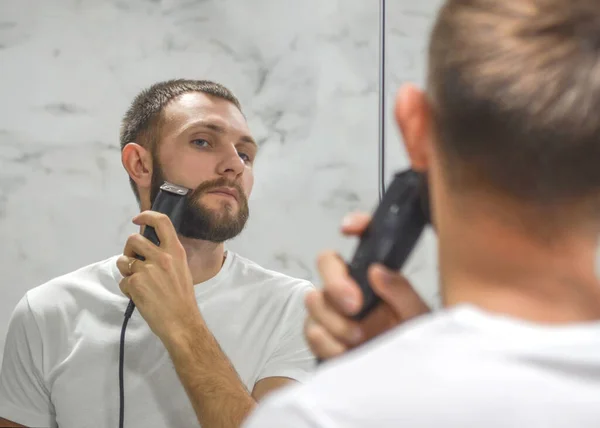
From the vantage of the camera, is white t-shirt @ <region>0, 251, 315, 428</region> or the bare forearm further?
white t-shirt @ <region>0, 251, 315, 428</region>

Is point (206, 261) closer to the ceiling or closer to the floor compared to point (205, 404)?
closer to the ceiling

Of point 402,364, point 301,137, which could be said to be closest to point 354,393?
point 402,364

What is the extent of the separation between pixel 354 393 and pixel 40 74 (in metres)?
1.16

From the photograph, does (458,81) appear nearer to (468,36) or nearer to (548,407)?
(468,36)

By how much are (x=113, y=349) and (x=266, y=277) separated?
0.27 meters

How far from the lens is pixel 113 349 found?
4.12 feet

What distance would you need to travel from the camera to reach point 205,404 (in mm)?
1116

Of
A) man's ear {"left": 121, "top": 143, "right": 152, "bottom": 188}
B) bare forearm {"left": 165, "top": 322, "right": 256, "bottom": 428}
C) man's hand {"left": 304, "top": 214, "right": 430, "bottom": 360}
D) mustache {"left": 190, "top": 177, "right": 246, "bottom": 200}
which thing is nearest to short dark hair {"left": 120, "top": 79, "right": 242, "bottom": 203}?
man's ear {"left": 121, "top": 143, "right": 152, "bottom": 188}

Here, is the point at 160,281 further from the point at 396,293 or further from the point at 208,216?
the point at 396,293

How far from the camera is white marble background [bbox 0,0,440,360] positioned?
1.44m

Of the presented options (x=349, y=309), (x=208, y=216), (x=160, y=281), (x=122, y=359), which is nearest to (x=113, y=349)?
(x=122, y=359)

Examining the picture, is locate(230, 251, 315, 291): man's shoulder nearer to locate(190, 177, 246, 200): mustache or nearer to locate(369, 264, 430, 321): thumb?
locate(190, 177, 246, 200): mustache

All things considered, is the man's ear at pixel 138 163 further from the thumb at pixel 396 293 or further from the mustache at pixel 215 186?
the thumb at pixel 396 293

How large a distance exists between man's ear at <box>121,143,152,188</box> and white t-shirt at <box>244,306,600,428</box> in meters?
0.99
